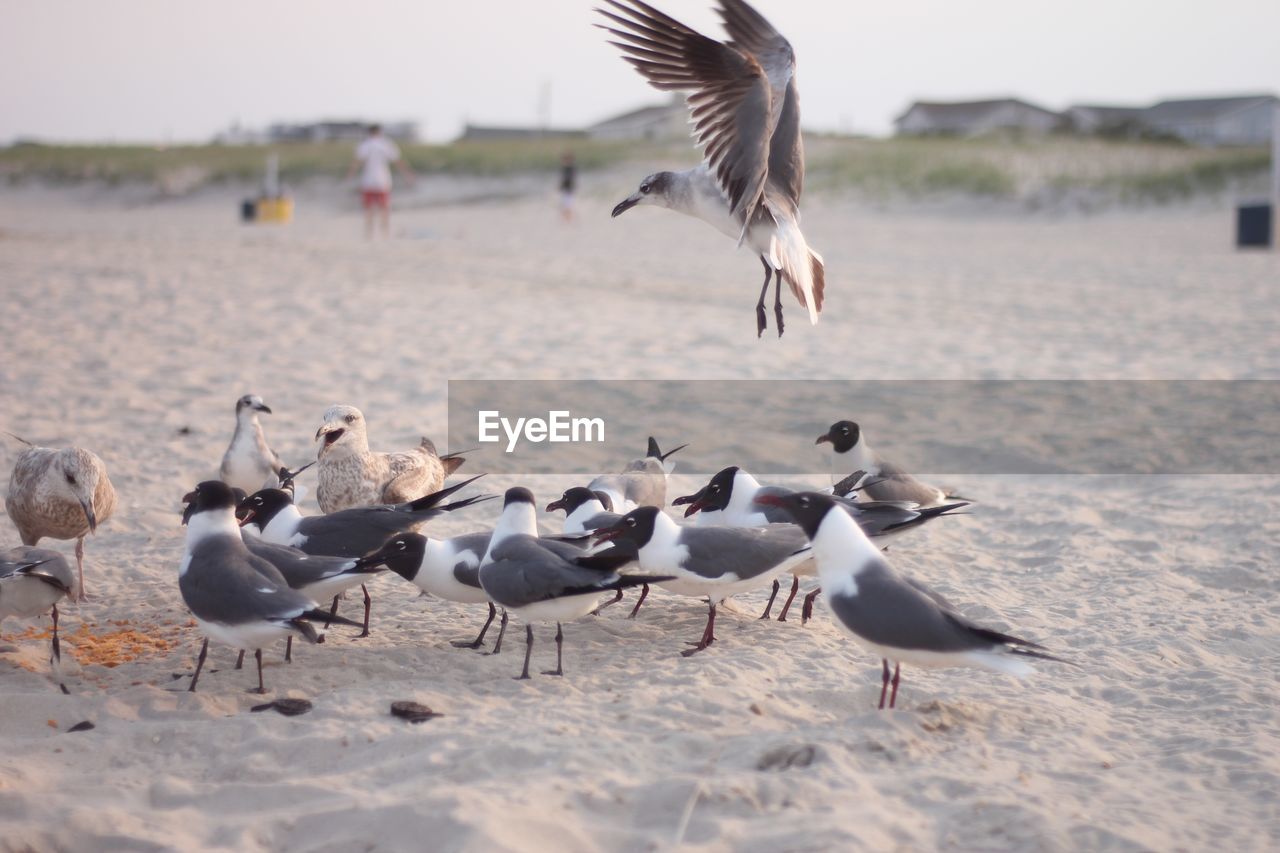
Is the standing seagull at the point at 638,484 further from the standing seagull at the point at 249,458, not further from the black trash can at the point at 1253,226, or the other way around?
the black trash can at the point at 1253,226

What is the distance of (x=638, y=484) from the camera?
620 centimetres

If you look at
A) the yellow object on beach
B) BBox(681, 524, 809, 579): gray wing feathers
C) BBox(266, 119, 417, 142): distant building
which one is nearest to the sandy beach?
BBox(681, 524, 809, 579): gray wing feathers

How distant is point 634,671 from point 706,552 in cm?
51

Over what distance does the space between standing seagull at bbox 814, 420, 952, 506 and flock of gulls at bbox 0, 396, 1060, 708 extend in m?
0.01

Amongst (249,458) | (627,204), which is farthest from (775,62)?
(249,458)

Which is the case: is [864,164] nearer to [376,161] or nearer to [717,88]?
[376,161]

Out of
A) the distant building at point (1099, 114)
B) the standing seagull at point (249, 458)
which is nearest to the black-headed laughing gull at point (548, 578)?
the standing seagull at point (249, 458)

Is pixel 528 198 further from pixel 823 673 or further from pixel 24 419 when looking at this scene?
pixel 823 673

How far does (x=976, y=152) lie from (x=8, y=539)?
3525cm

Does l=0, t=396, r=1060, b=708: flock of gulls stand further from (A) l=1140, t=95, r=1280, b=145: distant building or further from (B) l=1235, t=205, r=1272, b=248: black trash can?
(A) l=1140, t=95, r=1280, b=145: distant building

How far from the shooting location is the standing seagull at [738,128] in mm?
4613

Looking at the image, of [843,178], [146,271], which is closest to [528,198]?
[843,178]

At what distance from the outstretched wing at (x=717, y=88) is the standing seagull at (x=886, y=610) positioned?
1.25 meters

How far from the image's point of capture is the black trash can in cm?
2042
